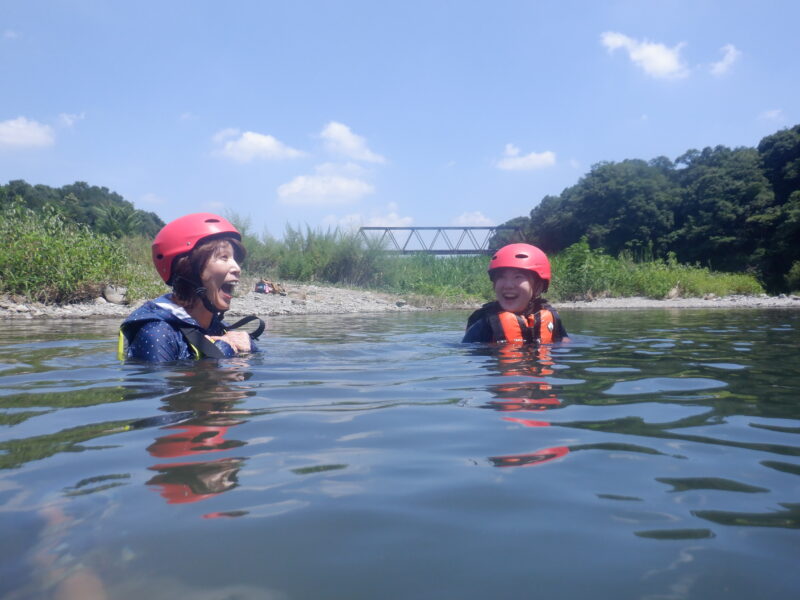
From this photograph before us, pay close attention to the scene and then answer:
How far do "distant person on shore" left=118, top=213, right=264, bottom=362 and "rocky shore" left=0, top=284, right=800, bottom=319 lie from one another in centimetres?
974

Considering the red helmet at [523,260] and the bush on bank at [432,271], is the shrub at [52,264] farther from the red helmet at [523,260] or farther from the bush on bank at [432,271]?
the red helmet at [523,260]

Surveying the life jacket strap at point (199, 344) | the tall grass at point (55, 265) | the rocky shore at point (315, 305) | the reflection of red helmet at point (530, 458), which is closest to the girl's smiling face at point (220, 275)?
the life jacket strap at point (199, 344)

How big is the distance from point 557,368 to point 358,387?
1.66 metres

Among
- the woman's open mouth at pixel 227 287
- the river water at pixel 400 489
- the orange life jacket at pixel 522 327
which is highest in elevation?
the woman's open mouth at pixel 227 287

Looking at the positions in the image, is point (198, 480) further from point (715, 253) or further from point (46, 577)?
point (715, 253)

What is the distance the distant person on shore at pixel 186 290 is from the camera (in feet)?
14.6

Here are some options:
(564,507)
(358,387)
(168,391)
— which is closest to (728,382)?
(358,387)

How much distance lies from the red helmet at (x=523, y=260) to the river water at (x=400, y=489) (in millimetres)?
A: 2363

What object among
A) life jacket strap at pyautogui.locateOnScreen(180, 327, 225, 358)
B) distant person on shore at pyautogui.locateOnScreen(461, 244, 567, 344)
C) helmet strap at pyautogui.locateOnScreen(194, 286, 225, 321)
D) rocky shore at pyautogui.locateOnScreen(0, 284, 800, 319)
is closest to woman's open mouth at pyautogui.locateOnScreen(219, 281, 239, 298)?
helmet strap at pyautogui.locateOnScreen(194, 286, 225, 321)

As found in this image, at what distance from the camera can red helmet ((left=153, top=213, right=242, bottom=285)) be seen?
4453 mm

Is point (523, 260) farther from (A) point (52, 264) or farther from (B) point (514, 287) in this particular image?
(A) point (52, 264)

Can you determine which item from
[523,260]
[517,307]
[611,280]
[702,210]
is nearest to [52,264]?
[517,307]

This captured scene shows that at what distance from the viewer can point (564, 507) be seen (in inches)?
69.9

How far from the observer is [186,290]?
457cm
